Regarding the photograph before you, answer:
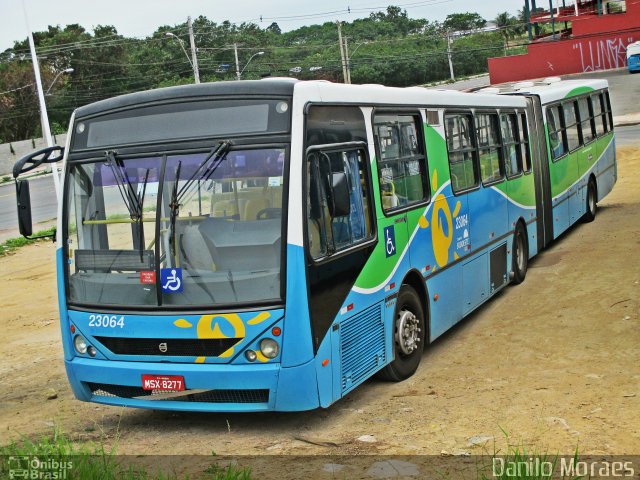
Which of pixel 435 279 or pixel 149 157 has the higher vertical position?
pixel 149 157

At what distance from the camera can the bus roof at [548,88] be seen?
15.3 metres

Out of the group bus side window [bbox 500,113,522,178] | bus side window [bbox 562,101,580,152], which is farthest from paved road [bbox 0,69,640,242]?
bus side window [bbox 500,113,522,178]

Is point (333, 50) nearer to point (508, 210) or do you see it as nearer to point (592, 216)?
point (592, 216)

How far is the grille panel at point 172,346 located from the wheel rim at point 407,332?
207 cm

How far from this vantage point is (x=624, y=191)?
2261cm

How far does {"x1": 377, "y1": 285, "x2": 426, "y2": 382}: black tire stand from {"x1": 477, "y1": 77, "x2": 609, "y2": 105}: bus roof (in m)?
6.29

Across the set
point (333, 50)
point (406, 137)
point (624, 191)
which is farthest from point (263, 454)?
point (333, 50)

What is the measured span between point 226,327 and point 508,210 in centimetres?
658

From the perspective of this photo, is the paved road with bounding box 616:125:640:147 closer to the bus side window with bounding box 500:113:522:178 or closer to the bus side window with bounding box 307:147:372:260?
the bus side window with bounding box 500:113:522:178

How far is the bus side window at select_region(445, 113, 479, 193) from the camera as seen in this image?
33.4 ft

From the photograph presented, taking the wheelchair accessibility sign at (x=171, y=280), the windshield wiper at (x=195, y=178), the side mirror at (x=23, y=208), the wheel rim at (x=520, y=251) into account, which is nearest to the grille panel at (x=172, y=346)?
the wheelchair accessibility sign at (x=171, y=280)

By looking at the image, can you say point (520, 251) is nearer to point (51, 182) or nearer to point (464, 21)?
point (51, 182)

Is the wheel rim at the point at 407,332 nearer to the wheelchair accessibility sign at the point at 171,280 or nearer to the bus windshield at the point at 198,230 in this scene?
the bus windshield at the point at 198,230

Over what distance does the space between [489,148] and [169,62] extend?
71564mm
